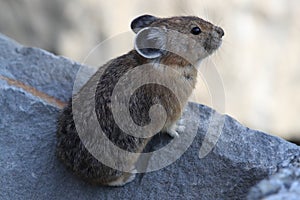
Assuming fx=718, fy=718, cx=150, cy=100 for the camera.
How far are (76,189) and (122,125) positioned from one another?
2.00 ft

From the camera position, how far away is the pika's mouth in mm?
5355

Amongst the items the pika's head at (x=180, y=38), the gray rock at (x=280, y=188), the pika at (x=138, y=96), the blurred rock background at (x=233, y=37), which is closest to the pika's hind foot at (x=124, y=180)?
the pika at (x=138, y=96)

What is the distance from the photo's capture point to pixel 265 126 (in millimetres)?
9953

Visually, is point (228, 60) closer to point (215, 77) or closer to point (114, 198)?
point (215, 77)

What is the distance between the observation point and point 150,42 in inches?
204

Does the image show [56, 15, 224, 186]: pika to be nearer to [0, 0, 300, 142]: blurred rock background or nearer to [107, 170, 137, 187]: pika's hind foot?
[107, 170, 137, 187]: pika's hind foot

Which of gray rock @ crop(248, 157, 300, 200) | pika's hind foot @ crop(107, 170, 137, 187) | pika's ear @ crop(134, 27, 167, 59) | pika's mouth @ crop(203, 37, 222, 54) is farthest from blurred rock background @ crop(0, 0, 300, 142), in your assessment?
gray rock @ crop(248, 157, 300, 200)

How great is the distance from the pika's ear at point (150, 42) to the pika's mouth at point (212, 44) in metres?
0.33

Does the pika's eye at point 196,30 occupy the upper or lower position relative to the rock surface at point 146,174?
upper

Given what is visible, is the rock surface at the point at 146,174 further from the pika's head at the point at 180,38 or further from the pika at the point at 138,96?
the pika's head at the point at 180,38

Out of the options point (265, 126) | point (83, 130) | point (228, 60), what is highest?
point (83, 130)

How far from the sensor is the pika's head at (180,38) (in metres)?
5.18

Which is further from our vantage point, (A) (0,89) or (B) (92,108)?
(A) (0,89)

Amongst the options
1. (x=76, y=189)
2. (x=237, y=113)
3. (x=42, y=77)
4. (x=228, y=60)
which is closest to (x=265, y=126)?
(x=237, y=113)
